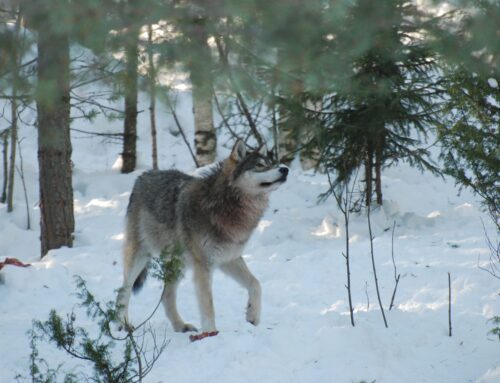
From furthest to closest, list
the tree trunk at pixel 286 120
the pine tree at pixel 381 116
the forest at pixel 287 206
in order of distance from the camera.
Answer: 1. the pine tree at pixel 381 116
2. the tree trunk at pixel 286 120
3. the forest at pixel 287 206

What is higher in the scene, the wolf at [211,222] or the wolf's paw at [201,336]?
the wolf at [211,222]

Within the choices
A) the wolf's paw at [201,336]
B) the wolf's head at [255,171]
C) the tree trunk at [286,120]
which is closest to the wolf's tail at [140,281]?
the wolf's paw at [201,336]

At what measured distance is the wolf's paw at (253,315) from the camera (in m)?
7.09

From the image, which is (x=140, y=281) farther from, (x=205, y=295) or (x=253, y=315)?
(x=253, y=315)

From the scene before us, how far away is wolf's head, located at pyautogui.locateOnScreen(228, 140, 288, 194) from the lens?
273 inches

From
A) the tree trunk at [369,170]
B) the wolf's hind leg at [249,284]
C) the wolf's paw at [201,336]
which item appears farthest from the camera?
the tree trunk at [369,170]

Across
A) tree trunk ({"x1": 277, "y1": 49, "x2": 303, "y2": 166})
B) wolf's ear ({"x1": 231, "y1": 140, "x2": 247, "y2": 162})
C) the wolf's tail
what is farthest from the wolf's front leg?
tree trunk ({"x1": 277, "y1": 49, "x2": 303, "y2": 166})

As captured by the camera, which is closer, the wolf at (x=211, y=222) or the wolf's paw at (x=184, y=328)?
the wolf at (x=211, y=222)

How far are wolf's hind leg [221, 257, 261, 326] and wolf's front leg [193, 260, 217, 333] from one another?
37cm

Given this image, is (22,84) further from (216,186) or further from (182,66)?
(216,186)

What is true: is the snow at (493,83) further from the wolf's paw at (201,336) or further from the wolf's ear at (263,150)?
the wolf's paw at (201,336)

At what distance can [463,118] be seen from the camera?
19.3 feet

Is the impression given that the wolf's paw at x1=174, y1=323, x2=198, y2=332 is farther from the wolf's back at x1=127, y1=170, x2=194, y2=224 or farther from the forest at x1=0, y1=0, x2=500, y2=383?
the wolf's back at x1=127, y1=170, x2=194, y2=224

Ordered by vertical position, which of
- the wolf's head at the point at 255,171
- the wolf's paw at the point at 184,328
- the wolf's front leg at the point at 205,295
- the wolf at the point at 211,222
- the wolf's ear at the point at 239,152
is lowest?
the wolf's paw at the point at 184,328
